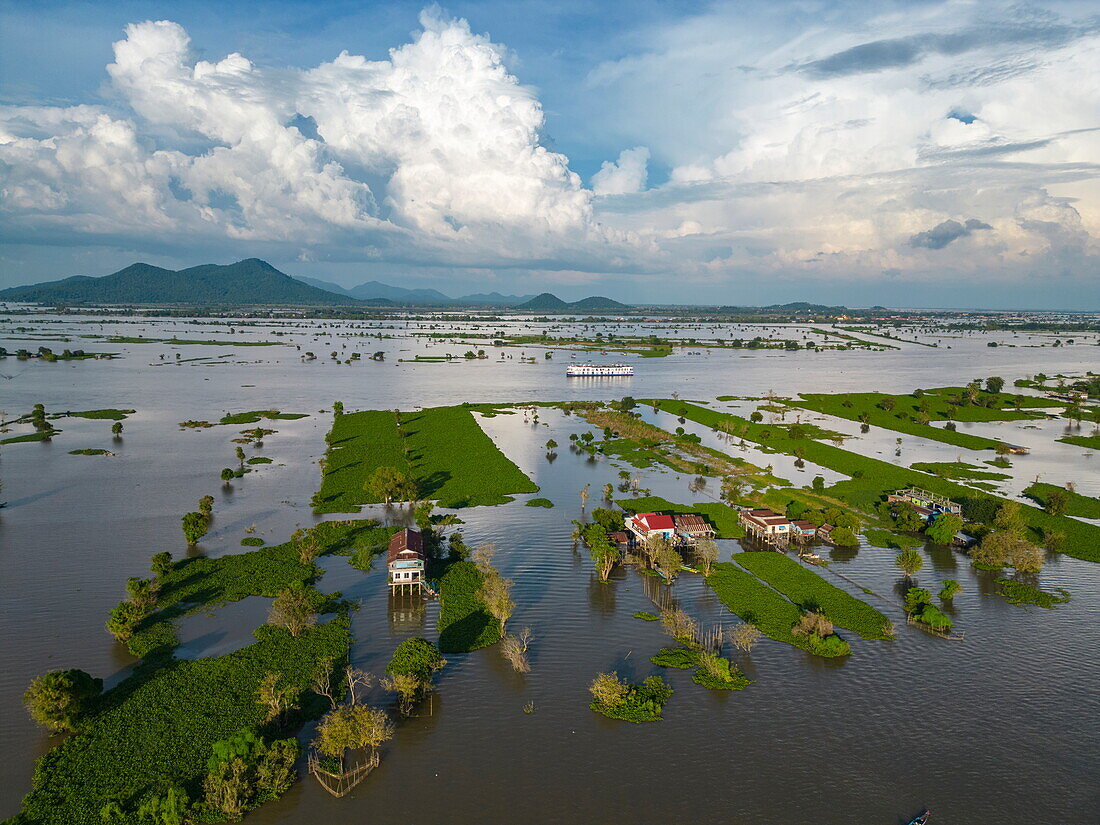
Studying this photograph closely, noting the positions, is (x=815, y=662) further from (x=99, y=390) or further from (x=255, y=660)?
(x=99, y=390)

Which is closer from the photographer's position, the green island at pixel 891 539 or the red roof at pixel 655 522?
the red roof at pixel 655 522

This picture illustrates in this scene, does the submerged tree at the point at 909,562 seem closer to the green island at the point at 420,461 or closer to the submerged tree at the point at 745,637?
the submerged tree at the point at 745,637

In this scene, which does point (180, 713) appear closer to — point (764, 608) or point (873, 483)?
point (764, 608)

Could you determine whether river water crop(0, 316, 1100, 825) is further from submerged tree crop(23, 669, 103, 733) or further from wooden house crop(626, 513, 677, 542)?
wooden house crop(626, 513, 677, 542)

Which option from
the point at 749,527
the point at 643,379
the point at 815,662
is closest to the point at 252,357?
the point at 643,379

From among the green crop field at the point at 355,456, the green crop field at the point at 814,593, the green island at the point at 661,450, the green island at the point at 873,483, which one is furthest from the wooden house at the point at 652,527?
the green crop field at the point at 355,456

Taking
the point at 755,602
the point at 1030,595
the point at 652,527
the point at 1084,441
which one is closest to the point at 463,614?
the point at 652,527
